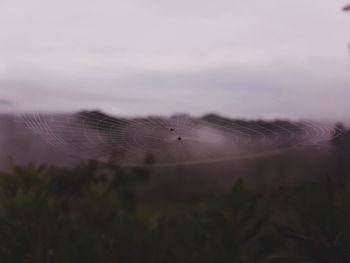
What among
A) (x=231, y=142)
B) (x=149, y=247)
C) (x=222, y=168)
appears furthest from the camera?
(x=222, y=168)

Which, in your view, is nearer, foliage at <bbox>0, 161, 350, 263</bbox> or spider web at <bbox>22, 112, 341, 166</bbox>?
spider web at <bbox>22, 112, 341, 166</bbox>

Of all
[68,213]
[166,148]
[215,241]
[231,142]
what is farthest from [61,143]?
[68,213]

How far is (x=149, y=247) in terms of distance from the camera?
68.7 inches

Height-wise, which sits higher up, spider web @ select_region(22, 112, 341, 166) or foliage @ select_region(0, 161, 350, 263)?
spider web @ select_region(22, 112, 341, 166)

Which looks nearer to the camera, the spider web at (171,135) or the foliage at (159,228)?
the spider web at (171,135)

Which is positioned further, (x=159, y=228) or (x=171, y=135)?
(x=159, y=228)

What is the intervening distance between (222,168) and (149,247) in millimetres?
802

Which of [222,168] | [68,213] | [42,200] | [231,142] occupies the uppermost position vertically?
[231,142]

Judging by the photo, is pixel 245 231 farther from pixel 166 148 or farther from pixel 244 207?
pixel 166 148

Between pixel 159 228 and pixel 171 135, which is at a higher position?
pixel 171 135

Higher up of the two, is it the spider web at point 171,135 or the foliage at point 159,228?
the spider web at point 171,135

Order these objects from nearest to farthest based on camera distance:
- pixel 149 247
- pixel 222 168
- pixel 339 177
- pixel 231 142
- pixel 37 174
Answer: pixel 231 142 < pixel 149 247 < pixel 37 174 < pixel 339 177 < pixel 222 168

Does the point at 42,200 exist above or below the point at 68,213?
above

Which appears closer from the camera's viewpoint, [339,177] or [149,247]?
[149,247]
